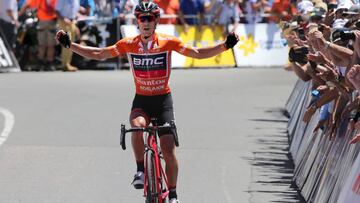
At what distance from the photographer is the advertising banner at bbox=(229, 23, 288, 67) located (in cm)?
2939

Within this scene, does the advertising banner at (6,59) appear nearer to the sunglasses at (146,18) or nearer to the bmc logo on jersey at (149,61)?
the bmc logo on jersey at (149,61)

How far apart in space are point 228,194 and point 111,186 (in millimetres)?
1411

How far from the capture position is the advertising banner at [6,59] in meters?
27.3

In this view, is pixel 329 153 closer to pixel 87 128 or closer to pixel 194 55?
pixel 194 55

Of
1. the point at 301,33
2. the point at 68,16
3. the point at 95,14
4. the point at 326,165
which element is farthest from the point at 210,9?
the point at 326,165

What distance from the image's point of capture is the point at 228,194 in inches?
478

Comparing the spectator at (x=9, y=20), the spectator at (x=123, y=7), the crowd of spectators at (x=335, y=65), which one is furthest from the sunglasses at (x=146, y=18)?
the spectator at (x=123, y=7)

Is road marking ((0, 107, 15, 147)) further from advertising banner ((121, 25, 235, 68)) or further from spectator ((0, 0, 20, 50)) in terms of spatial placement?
advertising banner ((121, 25, 235, 68))

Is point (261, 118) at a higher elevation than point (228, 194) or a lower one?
lower

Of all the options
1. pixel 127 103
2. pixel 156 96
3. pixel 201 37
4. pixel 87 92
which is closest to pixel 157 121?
pixel 156 96

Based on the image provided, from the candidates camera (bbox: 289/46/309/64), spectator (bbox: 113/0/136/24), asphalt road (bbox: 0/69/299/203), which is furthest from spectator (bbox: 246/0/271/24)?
camera (bbox: 289/46/309/64)

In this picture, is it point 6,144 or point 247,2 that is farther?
point 247,2

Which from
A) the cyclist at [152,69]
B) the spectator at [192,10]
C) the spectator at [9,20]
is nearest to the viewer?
the cyclist at [152,69]

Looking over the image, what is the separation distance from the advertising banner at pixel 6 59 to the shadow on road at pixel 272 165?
9.68 metres
